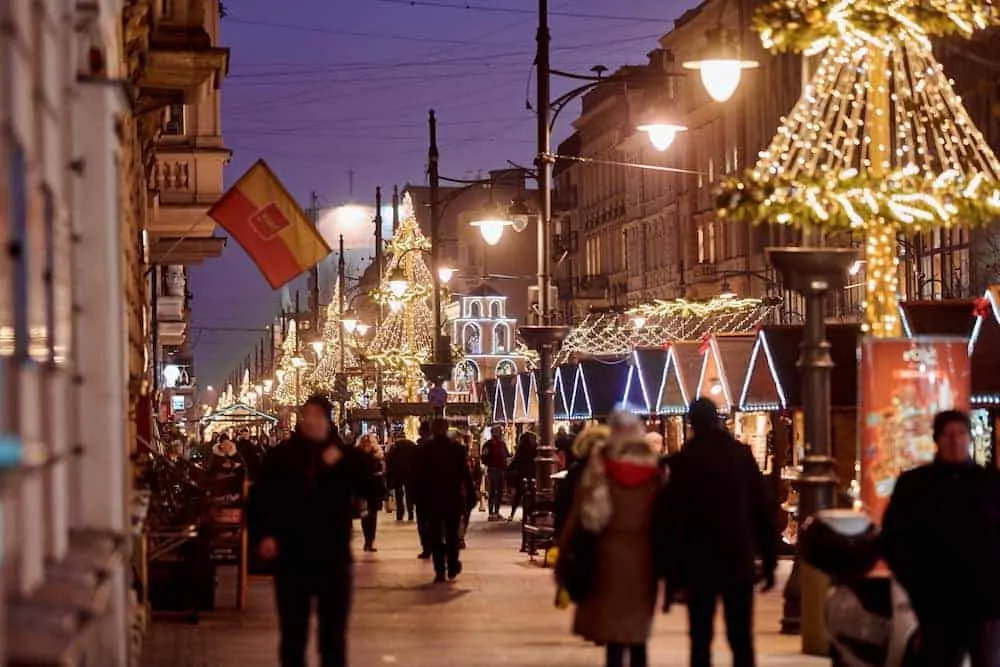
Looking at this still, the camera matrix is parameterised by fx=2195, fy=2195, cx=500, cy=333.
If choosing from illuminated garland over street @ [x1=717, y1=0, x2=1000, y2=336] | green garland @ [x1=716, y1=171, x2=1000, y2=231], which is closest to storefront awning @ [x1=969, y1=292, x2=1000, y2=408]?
illuminated garland over street @ [x1=717, y1=0, x2=1000, y2=336]

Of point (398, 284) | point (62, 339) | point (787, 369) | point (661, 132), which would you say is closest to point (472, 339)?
point (398, 284)

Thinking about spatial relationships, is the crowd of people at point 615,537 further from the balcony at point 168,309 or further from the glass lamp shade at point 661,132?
the balcony at point 168,309

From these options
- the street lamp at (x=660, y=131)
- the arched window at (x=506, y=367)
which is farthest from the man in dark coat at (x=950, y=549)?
the arched window at (x=506, y=367)

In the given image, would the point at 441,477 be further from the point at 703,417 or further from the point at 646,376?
the point at 703,417

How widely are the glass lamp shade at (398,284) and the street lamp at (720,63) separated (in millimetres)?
32233

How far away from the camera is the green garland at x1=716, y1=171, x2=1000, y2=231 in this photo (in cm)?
1547

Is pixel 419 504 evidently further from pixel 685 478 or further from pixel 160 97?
pixel 685 478

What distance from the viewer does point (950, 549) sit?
11047mm

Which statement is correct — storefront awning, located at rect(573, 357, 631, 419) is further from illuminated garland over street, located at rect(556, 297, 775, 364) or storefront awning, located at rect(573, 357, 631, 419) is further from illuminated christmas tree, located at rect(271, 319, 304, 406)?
illuminated christmas tree, located at rect(271, 319, 304, 406)

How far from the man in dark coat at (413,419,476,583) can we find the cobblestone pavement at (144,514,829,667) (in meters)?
0.41

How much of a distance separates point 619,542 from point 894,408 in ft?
11.6

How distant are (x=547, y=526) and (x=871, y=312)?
537 inches

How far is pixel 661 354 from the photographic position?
3475 centimetres

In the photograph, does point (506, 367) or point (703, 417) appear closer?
point (703, 417)
